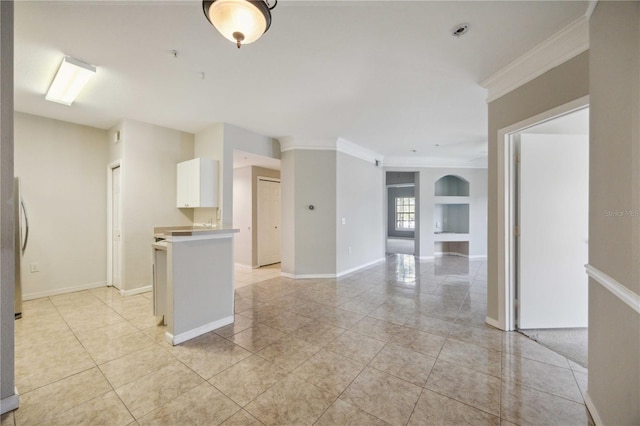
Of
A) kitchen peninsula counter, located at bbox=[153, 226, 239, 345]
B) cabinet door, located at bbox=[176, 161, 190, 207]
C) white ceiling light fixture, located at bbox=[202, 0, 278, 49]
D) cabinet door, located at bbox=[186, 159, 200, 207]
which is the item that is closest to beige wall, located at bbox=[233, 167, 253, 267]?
cabinet door, located at bbox=[176, 161, 190, 207]

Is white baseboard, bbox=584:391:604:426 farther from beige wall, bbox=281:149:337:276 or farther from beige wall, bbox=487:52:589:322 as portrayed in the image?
beige wall, bbox=281:149:337:276

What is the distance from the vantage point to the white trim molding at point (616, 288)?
115 cm

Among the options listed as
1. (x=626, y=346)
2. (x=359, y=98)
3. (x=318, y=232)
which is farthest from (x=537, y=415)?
(x=318, y=232)

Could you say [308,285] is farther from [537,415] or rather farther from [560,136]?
[560,136]

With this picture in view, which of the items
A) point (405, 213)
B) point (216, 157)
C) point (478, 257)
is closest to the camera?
point (216, 157)

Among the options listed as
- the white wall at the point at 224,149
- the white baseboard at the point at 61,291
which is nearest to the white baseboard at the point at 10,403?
the white wall at the point at 224,149

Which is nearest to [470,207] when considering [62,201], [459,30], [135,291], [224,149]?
[459,30]

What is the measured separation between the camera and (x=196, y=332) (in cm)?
267

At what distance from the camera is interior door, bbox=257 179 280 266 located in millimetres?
6273

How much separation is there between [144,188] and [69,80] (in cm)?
179

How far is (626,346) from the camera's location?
49.4 inches

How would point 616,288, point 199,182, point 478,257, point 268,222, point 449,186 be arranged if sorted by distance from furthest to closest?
point 449,186, point 478,257, point 268,222, point 199,182, point 616,288

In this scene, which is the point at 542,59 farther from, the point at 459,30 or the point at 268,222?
the point at 268,222

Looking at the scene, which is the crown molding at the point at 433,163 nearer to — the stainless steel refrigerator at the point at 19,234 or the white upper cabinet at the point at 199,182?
the white upper cabinet at the point at 199,182
